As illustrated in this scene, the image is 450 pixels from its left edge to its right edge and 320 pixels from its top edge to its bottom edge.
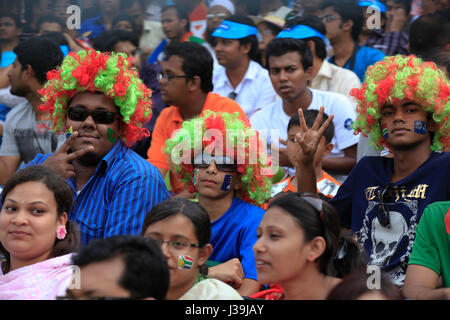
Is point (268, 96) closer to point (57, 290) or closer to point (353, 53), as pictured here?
point (353, 53)

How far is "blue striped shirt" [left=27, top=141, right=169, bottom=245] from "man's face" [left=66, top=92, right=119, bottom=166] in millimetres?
85

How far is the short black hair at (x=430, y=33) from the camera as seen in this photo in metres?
5.76

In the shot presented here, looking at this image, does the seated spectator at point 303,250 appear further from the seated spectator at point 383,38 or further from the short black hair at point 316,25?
the seated spectator at point 383,38

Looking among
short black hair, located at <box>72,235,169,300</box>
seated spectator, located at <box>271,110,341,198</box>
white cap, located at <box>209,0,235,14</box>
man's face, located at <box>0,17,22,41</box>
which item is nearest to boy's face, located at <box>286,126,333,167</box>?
seated spectator, located at <box>271,110,341,198</box>

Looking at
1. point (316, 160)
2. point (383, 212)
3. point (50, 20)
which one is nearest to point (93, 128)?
point (316, 160)

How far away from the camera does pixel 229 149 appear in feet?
15.5

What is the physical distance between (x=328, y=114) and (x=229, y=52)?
66.6 inches

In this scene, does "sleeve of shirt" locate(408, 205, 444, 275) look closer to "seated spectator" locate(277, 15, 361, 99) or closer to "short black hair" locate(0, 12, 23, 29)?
"seated spectator" locate(277, 15, 361, 99)

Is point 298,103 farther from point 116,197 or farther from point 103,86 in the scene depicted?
point 116,197

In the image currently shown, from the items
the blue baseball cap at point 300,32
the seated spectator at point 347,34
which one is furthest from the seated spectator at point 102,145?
the seated spectator at point 347,34

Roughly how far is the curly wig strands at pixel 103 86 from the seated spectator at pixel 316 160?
1.19m

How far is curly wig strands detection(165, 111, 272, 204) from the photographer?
4.73m

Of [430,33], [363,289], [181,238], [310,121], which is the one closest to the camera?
[363,289]

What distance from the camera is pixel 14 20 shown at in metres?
8.34
